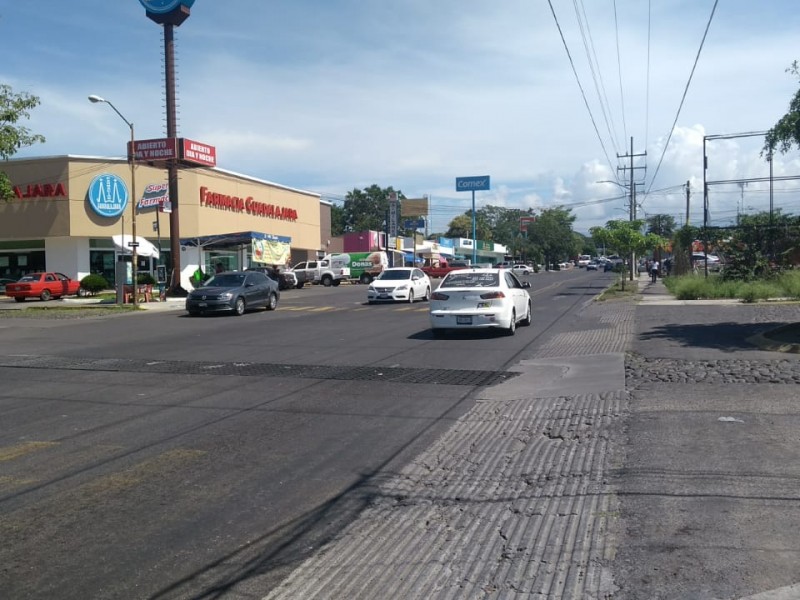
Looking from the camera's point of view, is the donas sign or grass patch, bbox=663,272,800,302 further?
the donas sign

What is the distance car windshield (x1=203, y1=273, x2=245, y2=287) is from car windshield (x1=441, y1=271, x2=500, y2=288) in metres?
10.8

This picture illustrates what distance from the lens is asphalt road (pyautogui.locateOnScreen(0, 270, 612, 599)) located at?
15.7ft

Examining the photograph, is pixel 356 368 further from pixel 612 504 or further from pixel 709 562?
pixel 709 562

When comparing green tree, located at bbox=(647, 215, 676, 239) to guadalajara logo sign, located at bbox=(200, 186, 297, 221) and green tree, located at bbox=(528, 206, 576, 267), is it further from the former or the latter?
guadalajara logo sign, located at bbox=(200, 186, 297, 221)

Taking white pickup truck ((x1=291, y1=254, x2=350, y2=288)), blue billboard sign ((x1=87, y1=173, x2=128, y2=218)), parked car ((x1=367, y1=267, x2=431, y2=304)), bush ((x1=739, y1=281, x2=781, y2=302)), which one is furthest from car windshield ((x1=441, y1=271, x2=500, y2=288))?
white pickup truck ((x1=291, y1=254, x2=350, y2=288))

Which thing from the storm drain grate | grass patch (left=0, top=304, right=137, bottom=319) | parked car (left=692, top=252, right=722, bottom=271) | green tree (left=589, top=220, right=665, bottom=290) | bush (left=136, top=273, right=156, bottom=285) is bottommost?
the storm drain grate

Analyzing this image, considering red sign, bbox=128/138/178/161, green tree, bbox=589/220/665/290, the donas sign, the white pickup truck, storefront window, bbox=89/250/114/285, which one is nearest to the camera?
green tree, bbox=589/220/665/290

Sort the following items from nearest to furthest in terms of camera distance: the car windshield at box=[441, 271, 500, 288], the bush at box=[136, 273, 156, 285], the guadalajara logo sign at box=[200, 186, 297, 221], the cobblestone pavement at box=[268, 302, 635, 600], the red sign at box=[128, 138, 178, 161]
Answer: the cobblestone pavement at box=[268, 302, 635, 600] < the car windshield at box=[441, 271, 500, 288] < the red sign at box=[128, 138, 178, 161] < the bush at box=[136, 273, 156, 285] < the guadalajara logo sign at box=[200, 186, 297, 221]

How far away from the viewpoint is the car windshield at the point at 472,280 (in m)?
17.3

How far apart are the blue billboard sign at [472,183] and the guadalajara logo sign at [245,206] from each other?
33.2m

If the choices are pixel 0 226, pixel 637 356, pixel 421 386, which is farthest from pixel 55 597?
pixel 0 226

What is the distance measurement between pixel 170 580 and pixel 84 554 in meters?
0.79

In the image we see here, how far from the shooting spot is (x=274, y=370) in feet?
41.6

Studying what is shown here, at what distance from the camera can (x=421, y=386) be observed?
11.0 m
